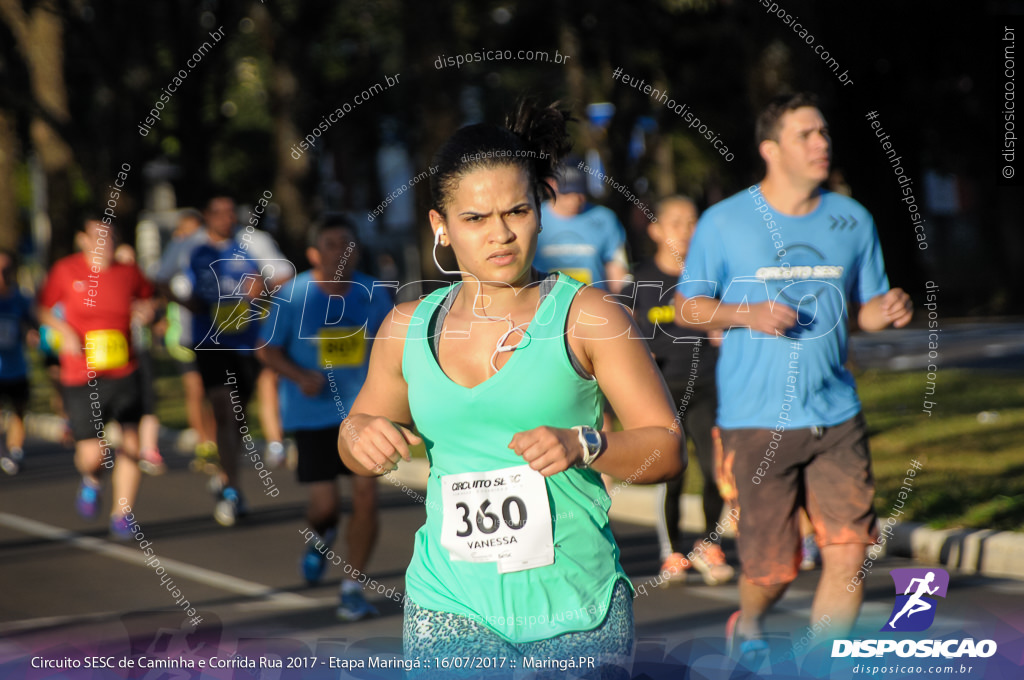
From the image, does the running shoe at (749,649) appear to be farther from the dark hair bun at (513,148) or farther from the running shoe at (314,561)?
Answer: the running shoe at (314,561)

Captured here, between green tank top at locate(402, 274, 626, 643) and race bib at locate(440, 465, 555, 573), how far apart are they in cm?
1

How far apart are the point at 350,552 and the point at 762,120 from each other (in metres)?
3.00

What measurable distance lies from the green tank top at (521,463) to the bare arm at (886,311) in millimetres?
2084

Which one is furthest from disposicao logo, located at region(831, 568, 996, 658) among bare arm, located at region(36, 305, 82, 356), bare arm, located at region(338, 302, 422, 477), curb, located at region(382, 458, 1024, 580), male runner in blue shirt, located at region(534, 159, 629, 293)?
bare arm, located at region(36, 305, 82, 356)

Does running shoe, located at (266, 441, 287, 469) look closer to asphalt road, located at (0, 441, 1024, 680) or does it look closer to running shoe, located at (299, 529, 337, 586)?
asphalt road, located at (0, 441, 1024, 680)

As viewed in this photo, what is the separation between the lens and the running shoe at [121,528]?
28.9ft

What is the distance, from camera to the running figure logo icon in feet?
18.8

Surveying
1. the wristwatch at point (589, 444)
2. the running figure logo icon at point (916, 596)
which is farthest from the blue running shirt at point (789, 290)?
the wristwatch at point (589, 444)

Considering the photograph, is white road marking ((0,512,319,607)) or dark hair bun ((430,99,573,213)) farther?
white road marking ((0,512,319,607))

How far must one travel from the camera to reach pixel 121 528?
8.82m

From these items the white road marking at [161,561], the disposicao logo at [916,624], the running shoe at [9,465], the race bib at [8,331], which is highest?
the race bib at [8,331]

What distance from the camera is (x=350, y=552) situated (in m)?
6.73

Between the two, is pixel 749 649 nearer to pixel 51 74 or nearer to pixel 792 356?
pixel 792 356

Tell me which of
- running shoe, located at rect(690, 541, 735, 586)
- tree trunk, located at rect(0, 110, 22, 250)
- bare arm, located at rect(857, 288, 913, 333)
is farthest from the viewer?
tree trunk, located at rect(0, 110, 22, 250)
